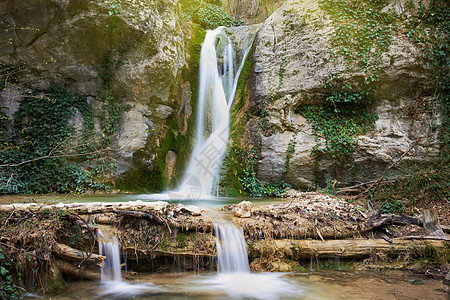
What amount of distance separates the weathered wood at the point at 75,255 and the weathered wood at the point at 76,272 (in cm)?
12

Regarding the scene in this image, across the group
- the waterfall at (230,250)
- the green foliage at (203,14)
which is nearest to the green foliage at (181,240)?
the waterfall at (230,250)

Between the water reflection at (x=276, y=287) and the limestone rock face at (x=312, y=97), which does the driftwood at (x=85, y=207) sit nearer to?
the water reflection at (x=276, y=287)

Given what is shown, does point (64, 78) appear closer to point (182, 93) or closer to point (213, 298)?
point (182, 93)

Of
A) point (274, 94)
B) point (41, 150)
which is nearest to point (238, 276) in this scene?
point (274, 94)

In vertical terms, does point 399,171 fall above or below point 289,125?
below

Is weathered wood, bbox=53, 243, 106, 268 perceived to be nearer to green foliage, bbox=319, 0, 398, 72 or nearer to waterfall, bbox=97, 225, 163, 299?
waterfall, bbox=97, 225, 163, 299

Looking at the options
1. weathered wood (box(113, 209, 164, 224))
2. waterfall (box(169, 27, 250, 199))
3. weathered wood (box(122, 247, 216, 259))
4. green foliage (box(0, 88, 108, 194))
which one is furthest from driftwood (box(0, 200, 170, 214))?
waterfall (box(169, 27, 250, 199))

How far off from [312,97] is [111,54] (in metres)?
A: 7.10

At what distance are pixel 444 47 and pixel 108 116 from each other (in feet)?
36.8

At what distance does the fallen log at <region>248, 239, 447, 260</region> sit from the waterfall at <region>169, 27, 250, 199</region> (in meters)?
4.71

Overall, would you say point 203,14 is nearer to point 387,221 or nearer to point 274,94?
point 274,94

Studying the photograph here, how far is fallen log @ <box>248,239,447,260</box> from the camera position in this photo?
14.6 feet

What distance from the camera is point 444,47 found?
7809 mm

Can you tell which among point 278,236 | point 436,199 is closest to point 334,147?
point 436,199
